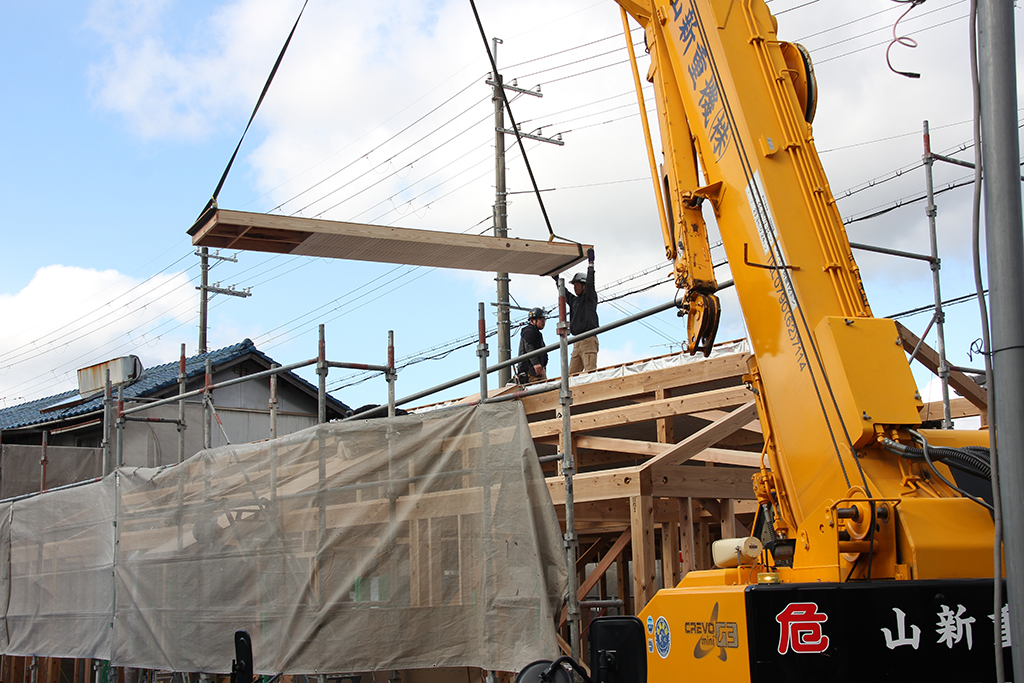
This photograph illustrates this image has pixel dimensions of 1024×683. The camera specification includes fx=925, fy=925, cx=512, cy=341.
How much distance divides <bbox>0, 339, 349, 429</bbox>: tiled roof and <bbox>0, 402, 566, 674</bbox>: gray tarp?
947 centimetres

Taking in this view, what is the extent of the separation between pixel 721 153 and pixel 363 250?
3313mm

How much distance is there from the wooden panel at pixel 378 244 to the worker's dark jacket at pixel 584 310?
3.66 meters

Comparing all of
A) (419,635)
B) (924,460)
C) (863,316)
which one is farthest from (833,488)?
(419,635)

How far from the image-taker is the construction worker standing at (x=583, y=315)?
1227 cm

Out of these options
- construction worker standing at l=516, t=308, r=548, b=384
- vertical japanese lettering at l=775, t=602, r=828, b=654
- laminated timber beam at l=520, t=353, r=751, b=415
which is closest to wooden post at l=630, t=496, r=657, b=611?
laminated timber beam at l=520, t=353, r=751, b=415

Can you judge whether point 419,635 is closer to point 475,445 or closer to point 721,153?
point 475,445

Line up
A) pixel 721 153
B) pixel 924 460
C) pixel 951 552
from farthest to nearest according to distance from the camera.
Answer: pixel 721 153 → pixel 924 460 → pixel 951 552

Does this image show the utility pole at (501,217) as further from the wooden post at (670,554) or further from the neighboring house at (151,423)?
the wooden post at (670,554)

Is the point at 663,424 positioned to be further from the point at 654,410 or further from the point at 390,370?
the point at 390,370

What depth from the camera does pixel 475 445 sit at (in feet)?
24.0

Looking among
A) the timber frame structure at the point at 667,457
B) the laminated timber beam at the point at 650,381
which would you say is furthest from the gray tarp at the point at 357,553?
the laminated timber beam at the point at 650,381

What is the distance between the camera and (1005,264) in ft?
9.10

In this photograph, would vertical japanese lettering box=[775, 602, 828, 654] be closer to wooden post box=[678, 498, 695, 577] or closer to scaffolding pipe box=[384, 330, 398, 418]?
wooden post box=[678, 498, 695, 577]

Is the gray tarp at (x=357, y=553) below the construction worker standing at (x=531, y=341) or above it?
below
